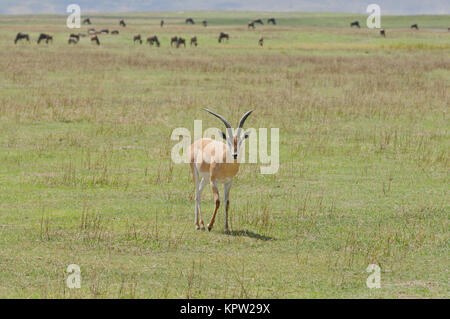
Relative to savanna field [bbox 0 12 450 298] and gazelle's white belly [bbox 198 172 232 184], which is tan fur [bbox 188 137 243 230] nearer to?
gazelle's white belly [bbox 198 172 232 184]

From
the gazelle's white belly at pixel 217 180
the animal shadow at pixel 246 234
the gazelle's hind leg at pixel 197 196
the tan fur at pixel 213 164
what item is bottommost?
the animal shadow at pixel 246 234

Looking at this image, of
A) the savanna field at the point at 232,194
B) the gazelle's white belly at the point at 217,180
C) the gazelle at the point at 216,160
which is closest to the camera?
the savanna field at the point at 232,194

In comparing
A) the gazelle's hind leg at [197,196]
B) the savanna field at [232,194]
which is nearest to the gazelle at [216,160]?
the gazelle's hind leg at [197,196]

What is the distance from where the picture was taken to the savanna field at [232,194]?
9734mm

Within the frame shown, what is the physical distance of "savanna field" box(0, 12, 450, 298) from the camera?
973cm

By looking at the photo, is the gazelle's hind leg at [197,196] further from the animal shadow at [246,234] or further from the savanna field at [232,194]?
the animal shadow at [246,234]

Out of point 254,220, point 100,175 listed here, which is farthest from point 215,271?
point 100,175

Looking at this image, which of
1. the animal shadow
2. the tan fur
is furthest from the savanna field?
the tan fur

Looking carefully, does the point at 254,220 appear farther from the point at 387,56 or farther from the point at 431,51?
the point at 431,51

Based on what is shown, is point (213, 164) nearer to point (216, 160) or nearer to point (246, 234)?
point (216, 160)

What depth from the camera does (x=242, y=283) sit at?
9.32 m

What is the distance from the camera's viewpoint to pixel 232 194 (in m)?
15.0

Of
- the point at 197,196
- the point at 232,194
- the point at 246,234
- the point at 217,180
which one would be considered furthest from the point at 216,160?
the point at 232,194
